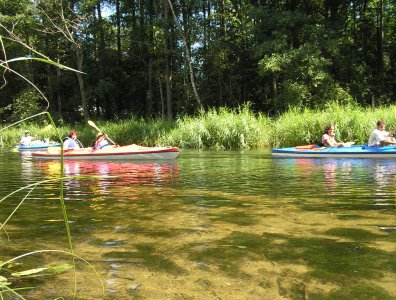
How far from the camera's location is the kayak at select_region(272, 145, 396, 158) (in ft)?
33.2

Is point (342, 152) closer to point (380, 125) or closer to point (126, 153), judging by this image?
point (380, 125)

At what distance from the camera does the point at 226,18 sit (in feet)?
86.9

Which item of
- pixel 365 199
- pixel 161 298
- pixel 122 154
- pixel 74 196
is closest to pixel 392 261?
pixel 161 298

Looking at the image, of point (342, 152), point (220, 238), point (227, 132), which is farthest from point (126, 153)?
point (220, 238)

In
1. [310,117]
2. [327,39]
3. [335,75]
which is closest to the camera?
[310,117]

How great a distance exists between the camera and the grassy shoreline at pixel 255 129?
13.6m

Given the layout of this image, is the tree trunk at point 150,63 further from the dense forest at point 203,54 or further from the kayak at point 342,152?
the kayak at point 342,152

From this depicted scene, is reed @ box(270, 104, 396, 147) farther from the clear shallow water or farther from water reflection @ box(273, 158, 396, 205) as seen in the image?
the clear shallow water

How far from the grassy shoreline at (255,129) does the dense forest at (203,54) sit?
552 cm

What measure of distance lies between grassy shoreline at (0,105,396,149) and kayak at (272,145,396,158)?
9.76 ft

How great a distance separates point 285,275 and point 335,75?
22778 mm

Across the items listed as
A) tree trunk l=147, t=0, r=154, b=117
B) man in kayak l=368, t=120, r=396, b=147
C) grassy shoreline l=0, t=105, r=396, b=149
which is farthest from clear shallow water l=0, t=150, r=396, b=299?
tree trunk l=147, t=0, r=154, b=117

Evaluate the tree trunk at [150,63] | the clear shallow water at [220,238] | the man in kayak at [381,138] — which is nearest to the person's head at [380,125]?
the man in kayak at [381,138]

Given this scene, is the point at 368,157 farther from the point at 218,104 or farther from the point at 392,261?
the point at 218,104
